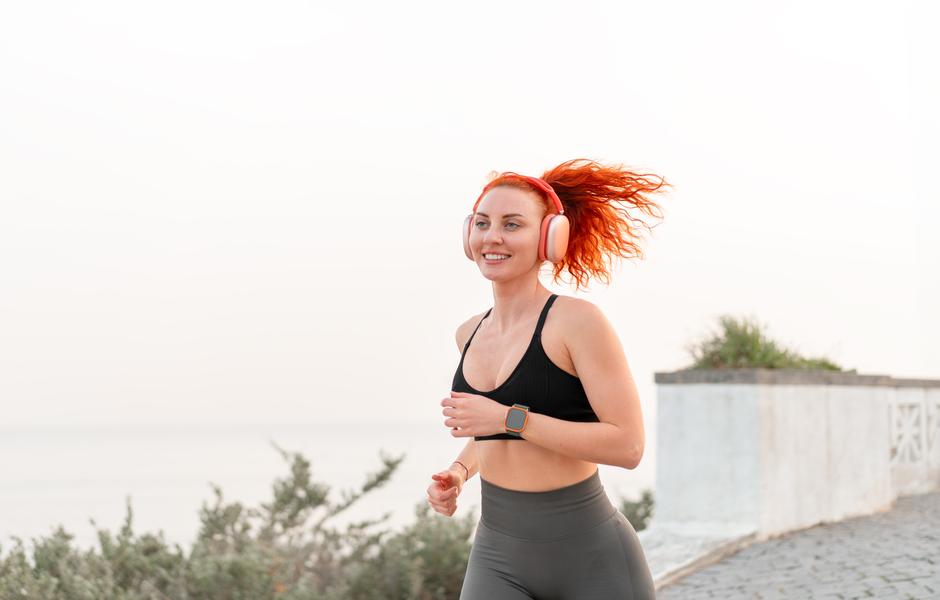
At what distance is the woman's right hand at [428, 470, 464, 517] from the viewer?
307 cm

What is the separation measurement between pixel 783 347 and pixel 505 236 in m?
7.22

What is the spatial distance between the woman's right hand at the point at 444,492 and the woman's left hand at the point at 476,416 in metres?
0.34

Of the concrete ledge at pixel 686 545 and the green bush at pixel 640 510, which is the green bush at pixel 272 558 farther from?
the green bush at pixel 640 510

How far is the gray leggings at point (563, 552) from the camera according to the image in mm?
2873

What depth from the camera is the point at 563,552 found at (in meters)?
2.89

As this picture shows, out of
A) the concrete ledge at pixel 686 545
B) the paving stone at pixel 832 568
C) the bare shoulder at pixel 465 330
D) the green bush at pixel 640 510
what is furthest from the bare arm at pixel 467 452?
the green bush at pixel 640 510

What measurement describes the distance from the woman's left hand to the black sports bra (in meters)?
0.13

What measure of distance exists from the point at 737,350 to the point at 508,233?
264 inches

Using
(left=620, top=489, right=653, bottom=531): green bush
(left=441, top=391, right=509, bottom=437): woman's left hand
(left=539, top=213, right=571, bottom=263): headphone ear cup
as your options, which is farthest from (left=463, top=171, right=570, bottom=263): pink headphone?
(left=620, top=489, right=653, bottom=531): green bush

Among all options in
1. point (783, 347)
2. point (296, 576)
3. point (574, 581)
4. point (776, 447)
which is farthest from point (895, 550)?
point (574, 581)

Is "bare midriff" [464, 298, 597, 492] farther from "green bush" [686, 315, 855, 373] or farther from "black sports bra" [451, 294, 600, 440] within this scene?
"green bush" [686, 315, 855, 373]

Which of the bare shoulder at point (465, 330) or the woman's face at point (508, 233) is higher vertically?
the woman's face at point (508, 233)

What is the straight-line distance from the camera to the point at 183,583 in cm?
813

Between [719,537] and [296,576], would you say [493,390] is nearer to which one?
[719,537]
